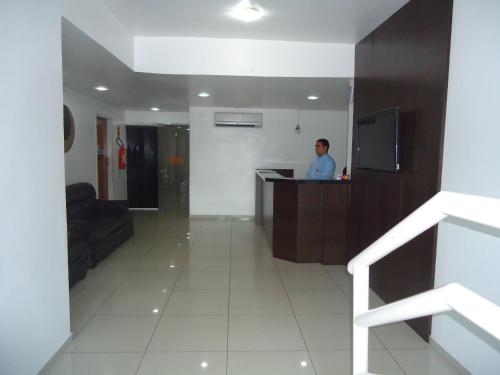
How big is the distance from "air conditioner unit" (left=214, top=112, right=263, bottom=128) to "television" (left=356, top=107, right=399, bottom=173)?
3977 millimetres

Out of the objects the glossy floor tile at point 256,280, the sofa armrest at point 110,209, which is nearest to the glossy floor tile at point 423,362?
the glossy floor tile at point 256,280

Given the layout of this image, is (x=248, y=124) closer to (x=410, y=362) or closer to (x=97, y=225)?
(x=97, y=225)

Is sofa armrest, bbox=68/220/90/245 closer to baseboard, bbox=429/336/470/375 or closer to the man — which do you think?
the man

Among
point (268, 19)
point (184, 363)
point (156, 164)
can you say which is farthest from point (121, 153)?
point (184, 363)

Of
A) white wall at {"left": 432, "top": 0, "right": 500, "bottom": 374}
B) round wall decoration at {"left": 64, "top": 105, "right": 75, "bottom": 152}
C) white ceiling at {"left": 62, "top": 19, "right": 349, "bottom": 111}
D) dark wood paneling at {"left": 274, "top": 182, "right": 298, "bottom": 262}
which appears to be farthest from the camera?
round wall decoration at {"left": 64, "top": 105, "right": 75, "bottom": 152}

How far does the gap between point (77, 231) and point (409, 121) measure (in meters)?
3.60

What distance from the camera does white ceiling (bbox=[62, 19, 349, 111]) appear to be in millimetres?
3618

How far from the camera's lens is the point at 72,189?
526cm

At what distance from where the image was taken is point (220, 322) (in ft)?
9.94

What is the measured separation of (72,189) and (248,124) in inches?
150

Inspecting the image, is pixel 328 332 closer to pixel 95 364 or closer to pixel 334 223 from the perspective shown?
pixel 95 364

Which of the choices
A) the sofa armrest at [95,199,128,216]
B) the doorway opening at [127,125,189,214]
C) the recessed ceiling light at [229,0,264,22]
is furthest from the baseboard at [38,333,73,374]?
the doorway opening at [127,125,189,214]

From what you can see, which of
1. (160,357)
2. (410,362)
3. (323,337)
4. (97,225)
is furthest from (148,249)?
(410,362)

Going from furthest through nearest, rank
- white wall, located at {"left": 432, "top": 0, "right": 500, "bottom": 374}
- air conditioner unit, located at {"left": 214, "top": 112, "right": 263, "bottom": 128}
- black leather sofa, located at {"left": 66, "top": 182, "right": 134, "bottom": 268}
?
air conditioner unit, located at {"left": 214, "top": 112, "right": 263, "bottom": 128} < black leather sofa, located at {"left": 66, "top": 182, "right": 134, "bottom": 268} < white wall, located at {"left": 432, "top": 0, "right": 500, "bottom": 374}
